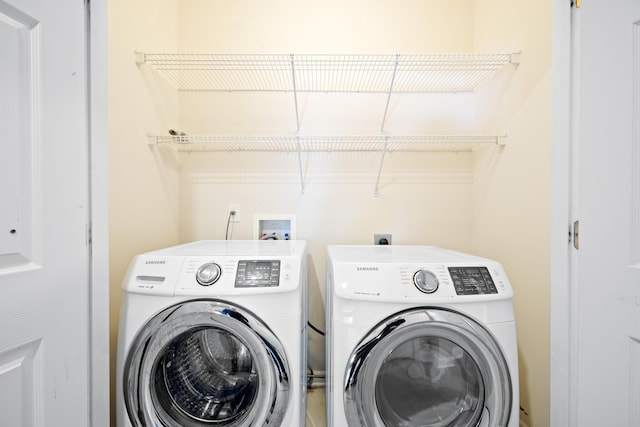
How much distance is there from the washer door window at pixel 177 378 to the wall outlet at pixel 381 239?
97 cm

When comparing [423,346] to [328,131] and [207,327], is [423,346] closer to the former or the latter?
[207,327]

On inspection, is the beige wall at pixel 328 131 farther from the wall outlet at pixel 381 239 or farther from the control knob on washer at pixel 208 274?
the control knob on washer at pixel 208 274

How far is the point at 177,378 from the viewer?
1.00 m

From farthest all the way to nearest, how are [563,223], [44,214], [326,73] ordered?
[326,73]
[563,223]
[44,214]

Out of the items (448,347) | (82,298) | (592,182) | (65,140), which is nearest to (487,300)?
(448,347)

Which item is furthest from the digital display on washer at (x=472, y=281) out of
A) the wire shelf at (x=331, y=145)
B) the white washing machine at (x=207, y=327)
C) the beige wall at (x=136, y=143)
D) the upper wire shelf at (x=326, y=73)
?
the beige wall at (x=136, y=143)

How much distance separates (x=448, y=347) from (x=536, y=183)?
838 mm

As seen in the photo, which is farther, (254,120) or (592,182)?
(254,120)

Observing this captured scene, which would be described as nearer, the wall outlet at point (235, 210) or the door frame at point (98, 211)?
the door frame at point (98, 211)

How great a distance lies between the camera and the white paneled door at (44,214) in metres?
0.61

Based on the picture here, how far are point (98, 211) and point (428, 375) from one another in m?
1.31

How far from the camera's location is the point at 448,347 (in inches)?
37.4

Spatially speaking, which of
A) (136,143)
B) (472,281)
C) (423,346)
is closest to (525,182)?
(472,281)

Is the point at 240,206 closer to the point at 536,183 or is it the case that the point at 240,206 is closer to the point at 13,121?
the point at 13,121
